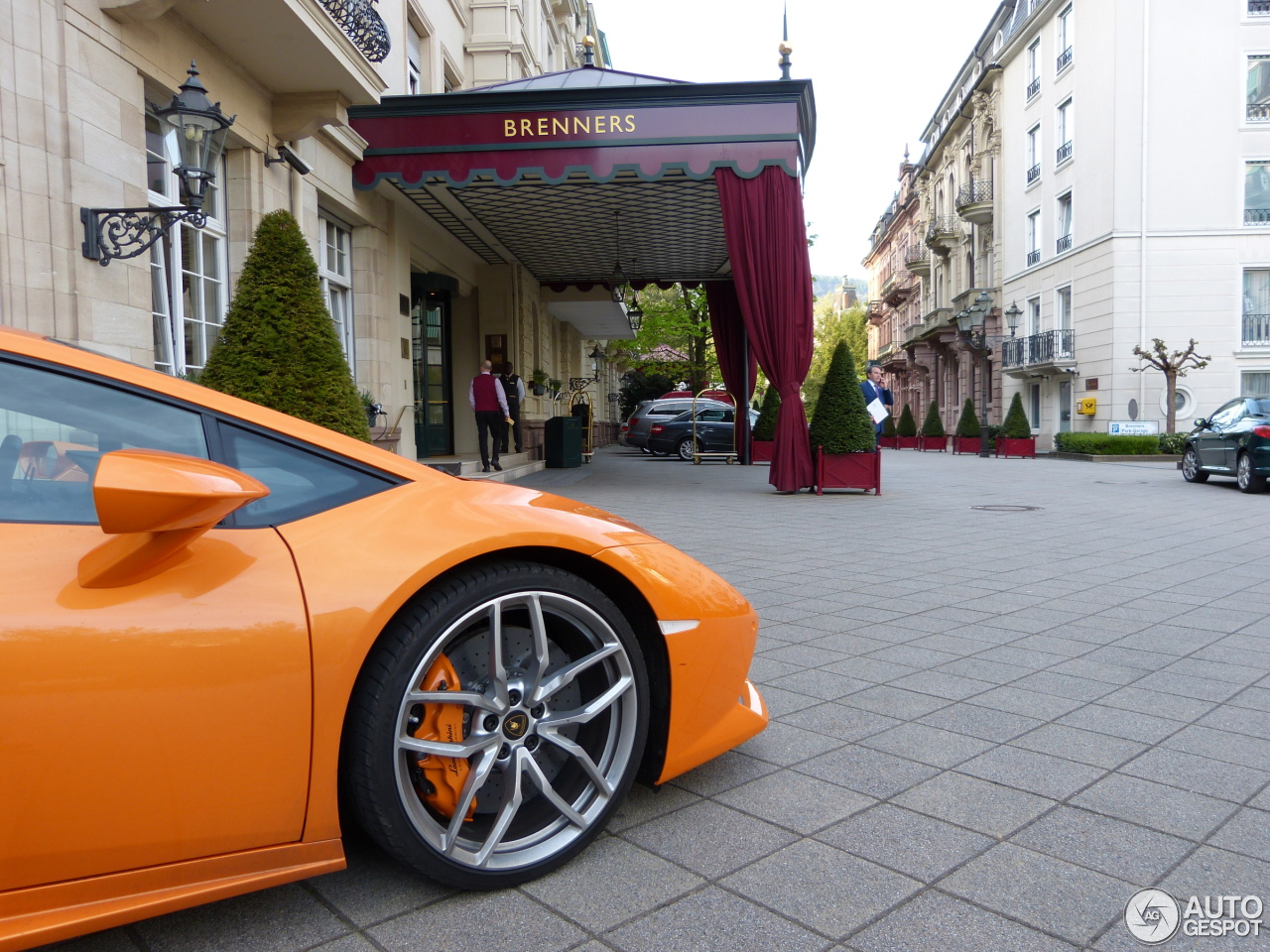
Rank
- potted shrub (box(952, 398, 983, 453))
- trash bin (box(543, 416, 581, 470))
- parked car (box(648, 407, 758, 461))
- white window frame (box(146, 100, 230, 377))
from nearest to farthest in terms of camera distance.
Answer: white window frame (box(146, 100, 230, 377)) → trash bin (box(543, 416, 581, 470)) → parked car (box(648, 407, 758, 461)) → potted shrub (box(952, 398, 983, 453))

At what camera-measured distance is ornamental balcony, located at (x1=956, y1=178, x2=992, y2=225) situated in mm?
38594

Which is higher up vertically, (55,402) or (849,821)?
(55,402)

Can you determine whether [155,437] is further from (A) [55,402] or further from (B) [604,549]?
(B) [604,549]

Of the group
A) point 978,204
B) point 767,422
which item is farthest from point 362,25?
point 978,204

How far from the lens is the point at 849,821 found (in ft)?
8.38

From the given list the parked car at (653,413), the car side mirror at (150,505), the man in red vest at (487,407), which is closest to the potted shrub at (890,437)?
the parked car at (653,413)

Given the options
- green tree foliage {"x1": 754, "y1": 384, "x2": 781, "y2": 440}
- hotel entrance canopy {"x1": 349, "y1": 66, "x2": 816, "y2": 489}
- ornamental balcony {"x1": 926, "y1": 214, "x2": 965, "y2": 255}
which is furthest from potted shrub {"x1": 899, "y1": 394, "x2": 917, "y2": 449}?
hotel entrance canopy {"x1": 349, "y1": 66, "x2": 816, "y2": 489}

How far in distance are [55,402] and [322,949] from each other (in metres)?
1.28

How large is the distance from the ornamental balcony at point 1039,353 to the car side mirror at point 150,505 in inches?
1312

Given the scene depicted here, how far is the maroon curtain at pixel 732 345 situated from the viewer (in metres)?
21.1

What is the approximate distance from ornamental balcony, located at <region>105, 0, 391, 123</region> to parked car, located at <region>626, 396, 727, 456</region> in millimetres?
15141

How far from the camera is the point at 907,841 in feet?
8.00

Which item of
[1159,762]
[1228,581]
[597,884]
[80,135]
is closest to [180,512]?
[597,884]

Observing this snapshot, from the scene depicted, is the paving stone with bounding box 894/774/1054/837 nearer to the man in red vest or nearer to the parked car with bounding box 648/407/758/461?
the man in red vest
